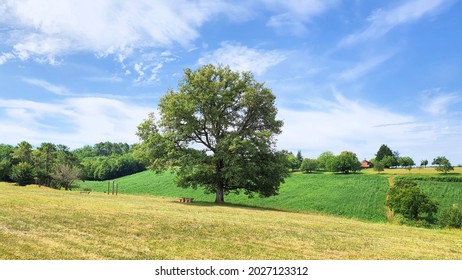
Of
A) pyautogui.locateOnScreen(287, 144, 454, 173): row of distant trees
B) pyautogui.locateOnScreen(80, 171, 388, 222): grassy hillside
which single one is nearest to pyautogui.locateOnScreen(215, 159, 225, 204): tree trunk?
pyautogui.locateOnScreen(80, 171, 388, 222): grassy hillside

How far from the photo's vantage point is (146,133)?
43.3 m

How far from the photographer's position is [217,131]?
140ft

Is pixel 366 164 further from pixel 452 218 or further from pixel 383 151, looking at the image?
pixel 452 218

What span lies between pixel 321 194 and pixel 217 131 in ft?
173

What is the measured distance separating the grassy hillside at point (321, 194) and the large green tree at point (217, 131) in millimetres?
18967

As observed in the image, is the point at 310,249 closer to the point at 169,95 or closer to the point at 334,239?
the point at 334,239

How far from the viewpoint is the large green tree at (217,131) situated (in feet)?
133

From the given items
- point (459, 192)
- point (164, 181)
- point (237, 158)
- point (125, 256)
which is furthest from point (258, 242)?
point (164, 181)

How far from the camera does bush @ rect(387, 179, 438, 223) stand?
6294 cm

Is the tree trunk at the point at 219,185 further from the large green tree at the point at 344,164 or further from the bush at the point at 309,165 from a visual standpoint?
the bush at the point at 309,165

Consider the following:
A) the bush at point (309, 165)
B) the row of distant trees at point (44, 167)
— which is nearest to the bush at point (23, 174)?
the row of distant trees at point (44, 167)

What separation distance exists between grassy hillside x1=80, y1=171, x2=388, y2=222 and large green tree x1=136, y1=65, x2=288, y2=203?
62.2 ft

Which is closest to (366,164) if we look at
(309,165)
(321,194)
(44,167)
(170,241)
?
(309,165)

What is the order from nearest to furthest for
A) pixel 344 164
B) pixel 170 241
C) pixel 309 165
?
pixel 170 241 → pixel 344 164 → pixel 309 165
